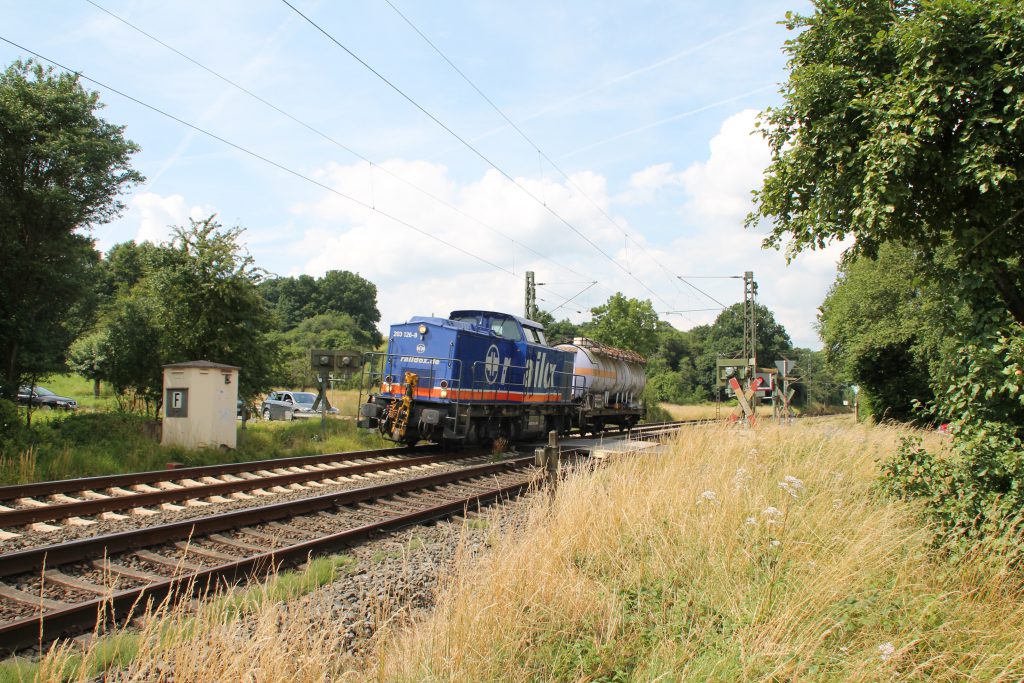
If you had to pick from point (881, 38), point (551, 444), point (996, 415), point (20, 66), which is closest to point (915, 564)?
point (996, 415)

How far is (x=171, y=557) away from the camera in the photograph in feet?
21.4

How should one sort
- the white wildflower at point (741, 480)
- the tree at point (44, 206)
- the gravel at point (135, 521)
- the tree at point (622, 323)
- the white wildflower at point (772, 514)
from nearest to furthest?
the white wildflower at point (772, 514), the white wildflower at point (741, 480), the gravel at point (135, 521), the tree at point (44, 206), the tree at point (622, 323)

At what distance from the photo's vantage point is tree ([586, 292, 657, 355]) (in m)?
40.9

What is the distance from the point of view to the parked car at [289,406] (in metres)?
31.9

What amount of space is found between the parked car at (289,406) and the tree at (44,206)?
15.6 metres

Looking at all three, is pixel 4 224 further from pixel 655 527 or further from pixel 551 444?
pixel 655 527

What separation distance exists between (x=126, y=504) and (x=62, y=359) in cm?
984

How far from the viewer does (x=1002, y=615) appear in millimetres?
4453

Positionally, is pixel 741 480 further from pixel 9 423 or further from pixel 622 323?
pixel 622 323

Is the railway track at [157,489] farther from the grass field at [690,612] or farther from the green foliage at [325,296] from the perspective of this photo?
the green foliage at [325,296]

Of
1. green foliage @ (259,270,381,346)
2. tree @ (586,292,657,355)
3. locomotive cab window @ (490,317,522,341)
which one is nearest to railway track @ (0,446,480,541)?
locomotive cab window @ (490,317,522,341)

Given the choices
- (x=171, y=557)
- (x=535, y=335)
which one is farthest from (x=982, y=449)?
(x=535, y=335)

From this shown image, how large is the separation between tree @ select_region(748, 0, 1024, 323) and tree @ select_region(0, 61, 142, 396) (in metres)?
15.5

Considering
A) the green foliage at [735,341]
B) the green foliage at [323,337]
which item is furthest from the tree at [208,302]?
the green foliage at [735,341]
